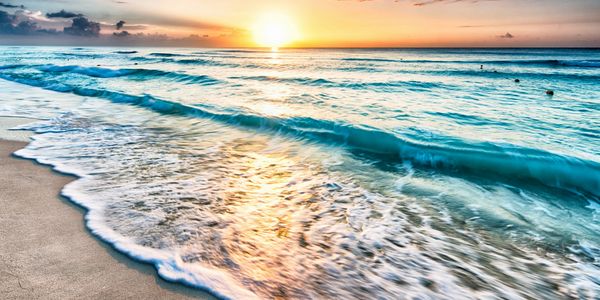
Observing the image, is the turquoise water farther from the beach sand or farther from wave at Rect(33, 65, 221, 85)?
wave at Rect(33, 65, 221, 85)

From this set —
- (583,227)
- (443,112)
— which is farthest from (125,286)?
(443,112)

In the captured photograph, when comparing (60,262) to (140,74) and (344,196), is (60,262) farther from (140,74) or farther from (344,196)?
(140,74)

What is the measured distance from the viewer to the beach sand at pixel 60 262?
269 centimetres

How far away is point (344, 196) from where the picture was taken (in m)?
4.97

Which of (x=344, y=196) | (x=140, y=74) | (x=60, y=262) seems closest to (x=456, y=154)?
(x=344, y=196)

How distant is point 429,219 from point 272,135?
5.48 metres

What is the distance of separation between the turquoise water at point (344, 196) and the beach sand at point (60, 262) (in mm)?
153

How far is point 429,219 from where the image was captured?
14.1 ft

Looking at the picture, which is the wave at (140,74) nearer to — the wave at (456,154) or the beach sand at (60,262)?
the wave at (456,154)

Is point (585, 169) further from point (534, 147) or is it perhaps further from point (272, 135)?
point (272, 135)

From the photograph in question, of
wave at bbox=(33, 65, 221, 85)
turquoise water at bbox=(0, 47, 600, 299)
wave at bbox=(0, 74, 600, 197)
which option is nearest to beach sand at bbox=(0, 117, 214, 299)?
turquoise water at bbox=(0, 47, 600, 299)

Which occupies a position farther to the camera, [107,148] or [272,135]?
[272,135]

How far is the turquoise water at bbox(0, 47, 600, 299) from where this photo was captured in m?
3.15

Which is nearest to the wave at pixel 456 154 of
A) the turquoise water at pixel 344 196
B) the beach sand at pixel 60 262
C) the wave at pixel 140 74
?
the turquoise water at pixel 344 196
